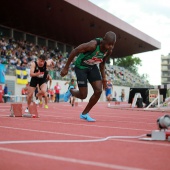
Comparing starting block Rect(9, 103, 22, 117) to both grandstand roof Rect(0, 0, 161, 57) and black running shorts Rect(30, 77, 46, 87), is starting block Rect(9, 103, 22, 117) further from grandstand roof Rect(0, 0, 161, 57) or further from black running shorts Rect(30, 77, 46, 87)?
grandstand roof Rect(0, 0, 161, 57)

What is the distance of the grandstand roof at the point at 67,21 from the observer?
82.6 feet

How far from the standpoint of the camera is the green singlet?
6.13 m

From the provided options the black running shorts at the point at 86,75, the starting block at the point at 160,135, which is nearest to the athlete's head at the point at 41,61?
the black running shorts at the point at 86,75

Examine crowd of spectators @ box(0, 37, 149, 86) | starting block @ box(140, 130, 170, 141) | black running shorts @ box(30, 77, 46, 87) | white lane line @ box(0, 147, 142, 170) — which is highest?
crowd of spectators @ box(0, 37, 149, 86)

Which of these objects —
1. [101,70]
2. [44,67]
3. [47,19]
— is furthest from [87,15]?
[101,70]

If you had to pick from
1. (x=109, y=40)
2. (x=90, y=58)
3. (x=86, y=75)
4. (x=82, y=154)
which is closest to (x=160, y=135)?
(x=82, y=154)

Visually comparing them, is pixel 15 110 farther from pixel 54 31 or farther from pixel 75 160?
pixel 54 31

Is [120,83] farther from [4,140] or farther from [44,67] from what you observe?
Answer: [4,140]

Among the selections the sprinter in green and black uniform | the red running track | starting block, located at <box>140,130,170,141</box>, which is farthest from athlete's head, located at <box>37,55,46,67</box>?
starting block, located at <box>140,130,170,141</box>

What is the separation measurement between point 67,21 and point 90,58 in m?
24.3

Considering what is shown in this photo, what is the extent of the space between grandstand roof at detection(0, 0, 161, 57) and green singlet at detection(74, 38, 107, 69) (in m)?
18.0

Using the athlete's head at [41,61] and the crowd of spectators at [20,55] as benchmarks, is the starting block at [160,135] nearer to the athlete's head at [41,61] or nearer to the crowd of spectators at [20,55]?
the athlete's head at [41,61]

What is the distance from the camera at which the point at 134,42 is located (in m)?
39.6

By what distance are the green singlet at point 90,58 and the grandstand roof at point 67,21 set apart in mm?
17981
